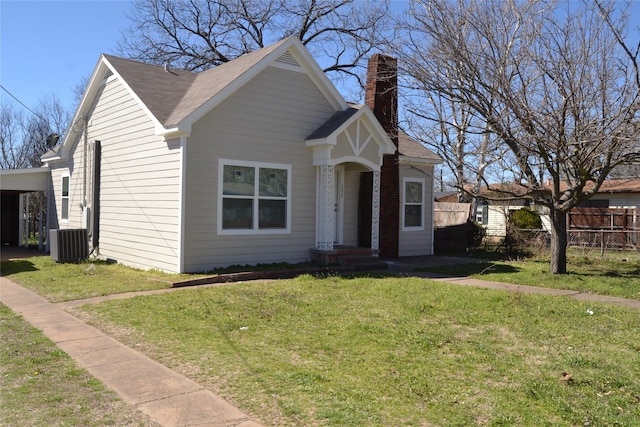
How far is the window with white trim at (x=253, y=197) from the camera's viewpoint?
13.0 meters

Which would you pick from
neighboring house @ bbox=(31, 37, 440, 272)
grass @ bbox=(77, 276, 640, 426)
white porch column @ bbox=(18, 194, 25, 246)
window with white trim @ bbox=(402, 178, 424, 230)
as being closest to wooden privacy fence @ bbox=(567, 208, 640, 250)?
window with white trim @ bbox=(402, 178, 424, 230)

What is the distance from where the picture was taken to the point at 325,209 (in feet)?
46.8

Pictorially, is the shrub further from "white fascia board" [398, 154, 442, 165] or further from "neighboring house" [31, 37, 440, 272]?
"neighboring house" [31, 37, 440, 272]

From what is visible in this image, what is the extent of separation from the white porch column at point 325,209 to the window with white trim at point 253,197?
915 millimetres

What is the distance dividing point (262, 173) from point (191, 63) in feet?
65.7

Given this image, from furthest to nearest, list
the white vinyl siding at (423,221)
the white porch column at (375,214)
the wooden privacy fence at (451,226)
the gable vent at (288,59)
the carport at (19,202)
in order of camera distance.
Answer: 1. the wooden privacy fence at (451,226)
2. the carport at (19,202)
3. the white vinyl siding at (423,221)
4. the white porch column at (375,214)
5. the gable vent at (288,59)

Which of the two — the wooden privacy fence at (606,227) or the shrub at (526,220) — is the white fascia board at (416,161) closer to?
the wooden privacy fence at (606,227)

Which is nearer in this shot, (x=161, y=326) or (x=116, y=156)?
(x=161, y=326)

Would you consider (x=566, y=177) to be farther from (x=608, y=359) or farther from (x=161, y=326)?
(x=161, y=326)

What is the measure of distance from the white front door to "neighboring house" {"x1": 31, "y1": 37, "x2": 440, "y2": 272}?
0.13ft

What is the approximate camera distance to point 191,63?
31.2 meters

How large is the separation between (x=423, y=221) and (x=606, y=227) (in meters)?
12.8

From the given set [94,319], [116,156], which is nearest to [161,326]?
[94,319]

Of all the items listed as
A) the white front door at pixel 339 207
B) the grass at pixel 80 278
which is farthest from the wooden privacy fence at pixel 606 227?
the grass at pixel 80 278
